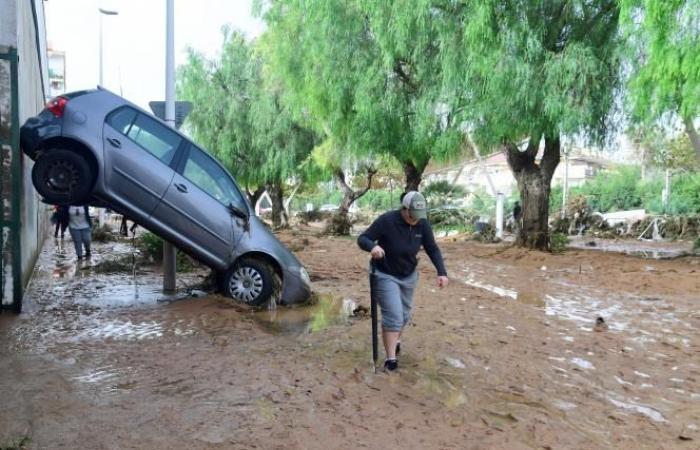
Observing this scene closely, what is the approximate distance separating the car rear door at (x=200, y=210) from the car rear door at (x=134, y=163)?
0.16 metres

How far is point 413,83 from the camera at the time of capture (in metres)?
19.3

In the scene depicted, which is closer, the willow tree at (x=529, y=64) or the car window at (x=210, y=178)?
the car window at (x=210, y=178)

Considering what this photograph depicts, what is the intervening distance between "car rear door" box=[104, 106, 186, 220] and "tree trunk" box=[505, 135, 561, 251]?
39.5 feet

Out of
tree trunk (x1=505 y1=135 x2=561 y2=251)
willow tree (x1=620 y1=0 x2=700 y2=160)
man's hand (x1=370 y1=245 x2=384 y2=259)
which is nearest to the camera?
man's hand (x1=370 y1=245 x2=384 y2=259)

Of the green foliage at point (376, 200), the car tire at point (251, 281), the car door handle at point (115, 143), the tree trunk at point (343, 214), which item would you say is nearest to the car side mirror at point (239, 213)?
the car tire at point (251, 281)

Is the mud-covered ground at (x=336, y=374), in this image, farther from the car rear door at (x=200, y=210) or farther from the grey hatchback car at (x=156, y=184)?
the car rear door at (x=200, y=210)

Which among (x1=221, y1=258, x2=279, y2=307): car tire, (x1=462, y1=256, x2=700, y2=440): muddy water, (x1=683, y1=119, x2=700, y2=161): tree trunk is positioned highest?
(x1=683, y1=119, x2=700, y2=161): tree trunk

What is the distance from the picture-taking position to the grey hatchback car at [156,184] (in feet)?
25.9

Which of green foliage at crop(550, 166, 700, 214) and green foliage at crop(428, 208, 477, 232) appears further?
green foliage at crop(550, 166, 700, 214)

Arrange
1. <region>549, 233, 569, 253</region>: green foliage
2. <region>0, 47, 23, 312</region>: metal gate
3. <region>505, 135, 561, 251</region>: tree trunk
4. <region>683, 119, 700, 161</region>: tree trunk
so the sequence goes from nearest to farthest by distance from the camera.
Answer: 1. <region>0, 47, 23, 312</region>: metal gate
2. <region>683, 119, 700, 161</region>: tree trunk
3. <region>505, 135, 561, 251</region>: tree trunk
4. <region>549, 233, 569, 253</region>: green foliage

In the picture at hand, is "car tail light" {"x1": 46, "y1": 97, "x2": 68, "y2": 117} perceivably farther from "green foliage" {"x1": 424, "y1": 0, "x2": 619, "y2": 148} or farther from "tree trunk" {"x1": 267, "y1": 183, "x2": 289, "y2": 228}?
"tree trunk" {"x1": 267, "y1": 183, "x2": 289, "y2": 228}

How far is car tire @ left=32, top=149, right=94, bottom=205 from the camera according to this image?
7.90m

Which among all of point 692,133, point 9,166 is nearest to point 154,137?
point 9,166

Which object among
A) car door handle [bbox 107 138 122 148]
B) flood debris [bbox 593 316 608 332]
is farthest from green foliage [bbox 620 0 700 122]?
car door handle [bbox 107 138 122 148]
